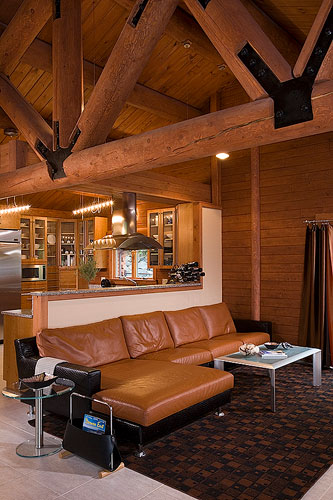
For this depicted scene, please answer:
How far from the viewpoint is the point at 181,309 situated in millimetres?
5918

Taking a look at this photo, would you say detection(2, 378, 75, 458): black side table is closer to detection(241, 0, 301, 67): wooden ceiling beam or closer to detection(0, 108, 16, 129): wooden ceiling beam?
detection(0, 108, 16, 129): wooden ceiling beam

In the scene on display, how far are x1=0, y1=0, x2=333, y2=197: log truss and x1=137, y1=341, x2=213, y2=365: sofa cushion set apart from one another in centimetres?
198

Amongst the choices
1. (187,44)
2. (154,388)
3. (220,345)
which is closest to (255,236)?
(220,345)

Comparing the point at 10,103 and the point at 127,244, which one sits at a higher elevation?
the point at 10,103

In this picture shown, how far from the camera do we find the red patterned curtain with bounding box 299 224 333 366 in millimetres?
5617

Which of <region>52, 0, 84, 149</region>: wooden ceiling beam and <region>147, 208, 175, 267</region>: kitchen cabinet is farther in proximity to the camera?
<region>147, 208, 175, 267</region>: kitchen cabinet

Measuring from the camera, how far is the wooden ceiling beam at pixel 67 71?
13.8 feet

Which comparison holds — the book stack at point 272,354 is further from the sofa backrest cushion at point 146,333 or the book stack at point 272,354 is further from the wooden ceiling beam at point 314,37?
the wooden ceiling beam at point 314,37

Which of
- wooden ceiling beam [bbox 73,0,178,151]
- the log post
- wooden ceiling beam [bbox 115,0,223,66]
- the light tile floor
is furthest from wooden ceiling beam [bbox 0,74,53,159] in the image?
the log post

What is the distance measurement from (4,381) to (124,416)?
231cm

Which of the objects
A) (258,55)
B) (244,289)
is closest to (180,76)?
(244,289)

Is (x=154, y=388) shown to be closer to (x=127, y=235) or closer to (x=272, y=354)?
(x=272, y=354)

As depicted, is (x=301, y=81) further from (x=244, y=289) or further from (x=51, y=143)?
(x=244, y=289)

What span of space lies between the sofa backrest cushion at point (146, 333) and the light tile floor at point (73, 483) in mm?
1657
